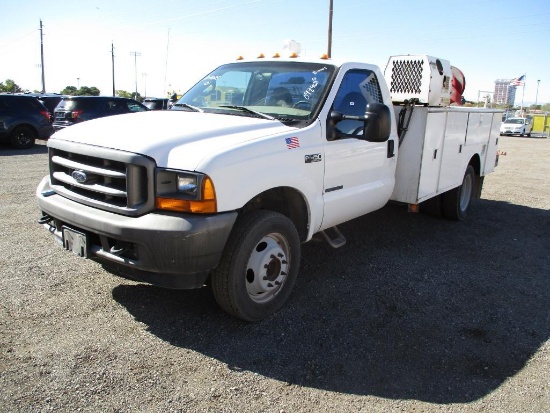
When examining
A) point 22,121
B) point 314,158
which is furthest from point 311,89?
point 22,121

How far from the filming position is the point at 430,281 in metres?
4.68

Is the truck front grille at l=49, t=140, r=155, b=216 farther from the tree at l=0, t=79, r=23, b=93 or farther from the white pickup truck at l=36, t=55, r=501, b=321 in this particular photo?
the tree at l=0, t=79, r=23, b=93

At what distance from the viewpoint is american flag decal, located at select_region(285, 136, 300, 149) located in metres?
3.63

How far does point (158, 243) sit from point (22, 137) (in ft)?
46.4

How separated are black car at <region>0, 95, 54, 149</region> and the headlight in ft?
44.8

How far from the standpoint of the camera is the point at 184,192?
3.06 m

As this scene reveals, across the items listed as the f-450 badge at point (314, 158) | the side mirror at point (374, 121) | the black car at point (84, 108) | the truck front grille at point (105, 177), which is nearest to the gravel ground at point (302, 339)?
the truck front grille at point (105, 177)

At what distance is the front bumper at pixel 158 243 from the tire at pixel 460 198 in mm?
4600

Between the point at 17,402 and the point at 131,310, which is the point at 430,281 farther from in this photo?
the point at 17,402

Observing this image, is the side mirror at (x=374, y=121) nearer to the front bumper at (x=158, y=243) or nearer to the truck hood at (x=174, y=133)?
the truck hood at (x=174, y=133)

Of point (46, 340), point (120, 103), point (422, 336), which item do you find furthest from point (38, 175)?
point (422, 336)

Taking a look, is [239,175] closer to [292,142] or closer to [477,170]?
[292,142]

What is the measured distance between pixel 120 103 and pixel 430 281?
13546 millimetres

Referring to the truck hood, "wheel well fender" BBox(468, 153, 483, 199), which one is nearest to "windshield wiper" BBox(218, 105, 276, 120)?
the truck hood
